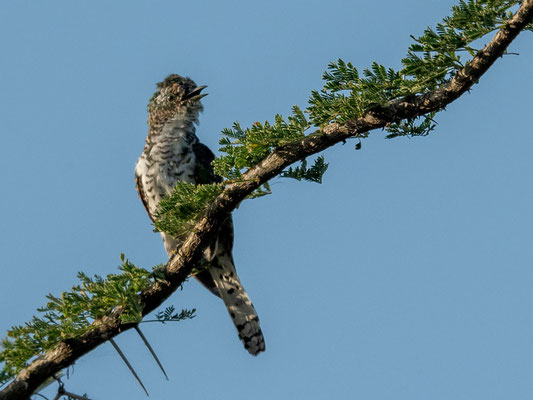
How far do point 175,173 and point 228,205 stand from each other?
267cm

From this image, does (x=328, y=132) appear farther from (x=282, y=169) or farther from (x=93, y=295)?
(x=93, y=295)

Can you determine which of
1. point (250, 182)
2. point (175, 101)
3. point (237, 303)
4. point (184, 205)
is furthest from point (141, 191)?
point (250, 182)

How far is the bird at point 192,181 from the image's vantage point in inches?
228

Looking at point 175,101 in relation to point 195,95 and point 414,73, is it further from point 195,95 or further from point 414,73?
point 414,73

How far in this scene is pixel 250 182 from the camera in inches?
127

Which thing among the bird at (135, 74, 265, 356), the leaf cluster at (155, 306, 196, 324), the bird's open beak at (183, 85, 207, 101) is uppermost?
the bird's open beak at (183, 85, 207, 101)

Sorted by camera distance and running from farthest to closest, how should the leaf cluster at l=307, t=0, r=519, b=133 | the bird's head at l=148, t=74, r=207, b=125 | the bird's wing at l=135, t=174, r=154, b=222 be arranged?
1. the bird's head at l=148, t=74, r=207, b=125
2. the bird's wing at l=135, t=174, r=154, b=222
3. the leaf cluster at l=307, t=0, r=519, b=133

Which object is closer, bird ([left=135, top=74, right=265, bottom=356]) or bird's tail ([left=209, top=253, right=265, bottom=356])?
bird's tail ([left=209, top=253, right=265, bottom=356])

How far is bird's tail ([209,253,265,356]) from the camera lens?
18.6 feet

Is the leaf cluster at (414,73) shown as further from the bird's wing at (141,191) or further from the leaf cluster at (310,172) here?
the bird's wing at (141,191)

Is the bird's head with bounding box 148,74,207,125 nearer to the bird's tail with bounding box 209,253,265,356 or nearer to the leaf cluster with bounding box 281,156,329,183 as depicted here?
the bird's tail with bounding box 209,253,265,356

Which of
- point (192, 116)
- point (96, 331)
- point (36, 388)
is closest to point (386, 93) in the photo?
point (96, 331)

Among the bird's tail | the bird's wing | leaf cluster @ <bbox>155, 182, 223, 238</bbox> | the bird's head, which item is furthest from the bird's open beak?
leaf cluster @ <bbox>155, 182, 223, 238</bbox>

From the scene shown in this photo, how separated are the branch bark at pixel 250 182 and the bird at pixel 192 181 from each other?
2057mm
